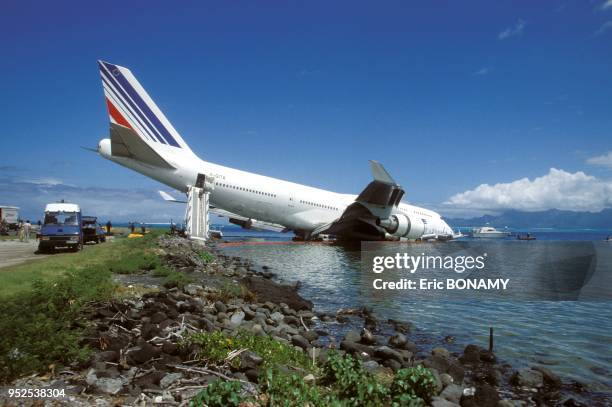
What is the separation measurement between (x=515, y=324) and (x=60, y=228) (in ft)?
80.5

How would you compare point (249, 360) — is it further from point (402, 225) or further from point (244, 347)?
point (402, 225)

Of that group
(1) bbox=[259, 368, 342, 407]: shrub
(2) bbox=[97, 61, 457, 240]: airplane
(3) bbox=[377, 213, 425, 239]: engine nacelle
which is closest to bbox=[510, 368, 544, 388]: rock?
(1) bbox=[259, 368, 342, 407]: shrub

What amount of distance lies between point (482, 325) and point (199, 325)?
8.69 metres

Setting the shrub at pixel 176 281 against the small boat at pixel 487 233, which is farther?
the small boat at pixel 487 233

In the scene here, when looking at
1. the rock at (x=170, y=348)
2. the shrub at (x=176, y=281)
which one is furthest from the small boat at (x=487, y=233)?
the rock at (x=170, y=348)

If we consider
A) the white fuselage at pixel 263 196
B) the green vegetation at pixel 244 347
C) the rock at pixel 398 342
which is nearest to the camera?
the green vegetation at pixel 244 347

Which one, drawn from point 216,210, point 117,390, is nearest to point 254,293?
point 117,390

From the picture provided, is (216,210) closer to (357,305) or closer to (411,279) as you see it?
(411,279)

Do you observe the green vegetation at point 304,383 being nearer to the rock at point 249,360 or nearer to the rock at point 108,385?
the rock at point 249,360

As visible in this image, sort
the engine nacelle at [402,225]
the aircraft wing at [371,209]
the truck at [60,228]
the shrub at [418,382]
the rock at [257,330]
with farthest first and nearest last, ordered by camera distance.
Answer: the engine nacelle at [402,225] < the aircraft wing at [371,209] < the truck at [60,228] < the rock at [257,330] < the shrub at [418,382]

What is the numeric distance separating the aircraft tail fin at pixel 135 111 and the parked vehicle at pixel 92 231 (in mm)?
9893

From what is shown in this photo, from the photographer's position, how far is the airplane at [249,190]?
100 feet

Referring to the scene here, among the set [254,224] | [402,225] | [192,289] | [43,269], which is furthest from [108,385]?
[254,224]

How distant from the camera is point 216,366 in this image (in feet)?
20.4
